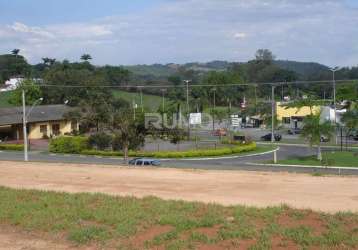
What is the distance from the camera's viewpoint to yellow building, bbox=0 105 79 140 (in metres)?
69.8

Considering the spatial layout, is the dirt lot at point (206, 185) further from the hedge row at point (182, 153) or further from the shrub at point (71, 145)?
the shrub at point (71, 145)

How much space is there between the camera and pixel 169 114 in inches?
2928

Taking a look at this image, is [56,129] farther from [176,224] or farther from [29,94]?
[176,224]

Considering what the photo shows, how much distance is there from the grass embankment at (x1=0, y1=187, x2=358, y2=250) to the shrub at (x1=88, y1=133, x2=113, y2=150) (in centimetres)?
3918

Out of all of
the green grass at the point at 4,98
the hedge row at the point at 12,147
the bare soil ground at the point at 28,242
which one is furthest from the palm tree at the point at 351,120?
the green grass at the point at 4,98

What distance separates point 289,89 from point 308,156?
90.4 m

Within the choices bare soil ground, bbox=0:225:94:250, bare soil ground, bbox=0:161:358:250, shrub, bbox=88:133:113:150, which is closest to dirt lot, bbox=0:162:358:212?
bare soil ground, bbox=0:161:358:250

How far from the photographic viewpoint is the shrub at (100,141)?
5478cm

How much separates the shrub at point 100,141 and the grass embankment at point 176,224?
39.2 m

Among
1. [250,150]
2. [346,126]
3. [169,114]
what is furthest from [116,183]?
[169,114]

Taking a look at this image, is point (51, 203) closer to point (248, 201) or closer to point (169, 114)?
point (248, 201)

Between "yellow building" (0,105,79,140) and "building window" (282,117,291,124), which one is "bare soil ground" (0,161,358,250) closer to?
"yellow building" (0,105,79,140)

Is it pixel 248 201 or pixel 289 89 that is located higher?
pixel 289 89

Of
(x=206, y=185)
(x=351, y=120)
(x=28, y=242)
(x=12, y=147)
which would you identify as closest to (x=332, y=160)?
(x=351, y=120)
